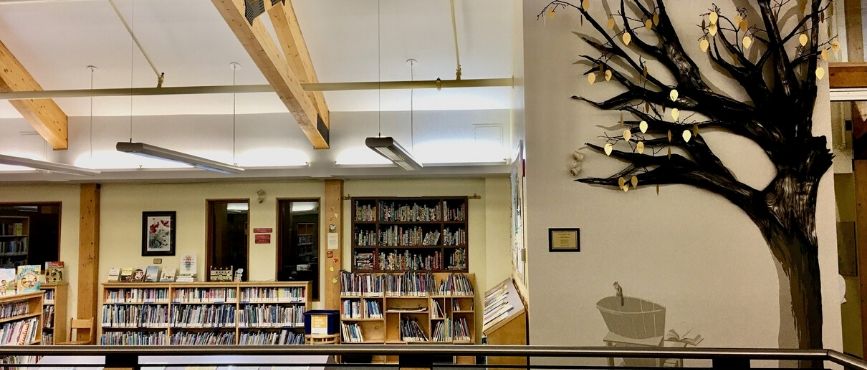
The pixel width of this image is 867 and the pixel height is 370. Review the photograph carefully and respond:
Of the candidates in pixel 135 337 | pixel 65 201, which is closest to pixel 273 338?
pixel 135 337

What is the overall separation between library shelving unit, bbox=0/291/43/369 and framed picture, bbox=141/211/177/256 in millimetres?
1441

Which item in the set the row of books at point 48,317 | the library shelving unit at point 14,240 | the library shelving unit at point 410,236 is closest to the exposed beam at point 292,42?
the library shelving unit at point 410,236

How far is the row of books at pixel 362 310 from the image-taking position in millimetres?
7664

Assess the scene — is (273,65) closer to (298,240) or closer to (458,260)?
(298,240)

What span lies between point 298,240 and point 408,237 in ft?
5.68

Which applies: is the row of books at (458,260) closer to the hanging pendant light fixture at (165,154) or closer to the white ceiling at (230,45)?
the white ceiling at (230,45)

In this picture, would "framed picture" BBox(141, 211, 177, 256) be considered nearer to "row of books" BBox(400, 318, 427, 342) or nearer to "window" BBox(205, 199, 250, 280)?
"window" BBox(205, 199, 250, 280)

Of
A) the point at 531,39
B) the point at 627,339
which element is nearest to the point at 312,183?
the point at 531,39

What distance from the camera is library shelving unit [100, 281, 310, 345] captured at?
775cm

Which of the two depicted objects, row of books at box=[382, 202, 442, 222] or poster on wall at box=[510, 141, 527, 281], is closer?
poster on wall at box=[510, 141, 527, 281]

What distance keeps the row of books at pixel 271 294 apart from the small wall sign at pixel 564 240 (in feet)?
16.5

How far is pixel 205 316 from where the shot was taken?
7746 mm

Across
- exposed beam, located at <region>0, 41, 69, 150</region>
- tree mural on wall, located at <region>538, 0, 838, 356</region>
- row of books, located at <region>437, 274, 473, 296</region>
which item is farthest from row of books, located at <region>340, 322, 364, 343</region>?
tree mural on wall, located at <region>538, 0, 838, 356</region>

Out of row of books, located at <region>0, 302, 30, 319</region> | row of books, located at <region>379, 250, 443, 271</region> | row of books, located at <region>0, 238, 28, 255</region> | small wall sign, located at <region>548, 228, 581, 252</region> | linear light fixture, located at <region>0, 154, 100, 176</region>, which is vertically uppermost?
linear light fixture, located at <region>0, 154, 100, 176</region>
